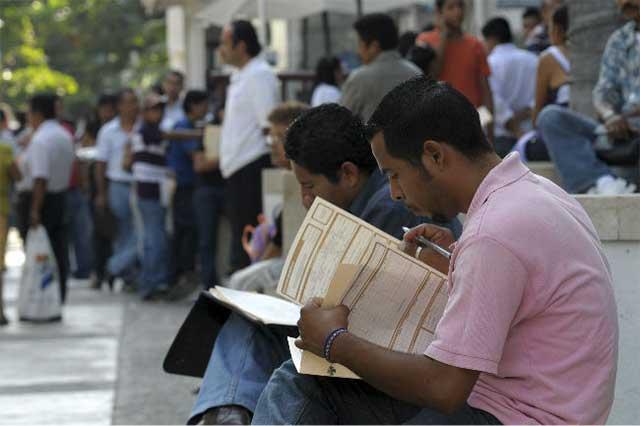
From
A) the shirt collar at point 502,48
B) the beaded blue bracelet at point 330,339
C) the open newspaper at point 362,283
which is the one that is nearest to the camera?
the beaded blue bracelet at point 330,339

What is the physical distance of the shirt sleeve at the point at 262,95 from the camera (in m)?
9.49

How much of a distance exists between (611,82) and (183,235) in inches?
241

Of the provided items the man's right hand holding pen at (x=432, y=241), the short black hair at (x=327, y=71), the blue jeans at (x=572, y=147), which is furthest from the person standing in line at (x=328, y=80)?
the man's right hand holding pen at (x=432, y=241)

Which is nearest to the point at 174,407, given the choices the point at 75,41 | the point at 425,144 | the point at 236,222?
the point at 236,222

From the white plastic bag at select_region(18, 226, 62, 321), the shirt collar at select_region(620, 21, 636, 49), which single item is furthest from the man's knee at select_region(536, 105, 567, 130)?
the white plastic bag at select_region(18, 226, 62, 321)

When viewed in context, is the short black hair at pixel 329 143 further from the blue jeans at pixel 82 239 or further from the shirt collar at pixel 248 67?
the blue jeans at pixel 82 239

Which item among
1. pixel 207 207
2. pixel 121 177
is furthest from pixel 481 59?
pixel 121 177

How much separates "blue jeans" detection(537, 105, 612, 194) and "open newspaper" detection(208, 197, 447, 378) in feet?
9.90

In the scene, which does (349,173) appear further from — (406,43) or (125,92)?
(125,92)

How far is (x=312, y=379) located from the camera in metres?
3.65

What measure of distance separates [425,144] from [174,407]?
4.25 metres

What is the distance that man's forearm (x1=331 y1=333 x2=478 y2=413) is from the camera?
2988 millimetres

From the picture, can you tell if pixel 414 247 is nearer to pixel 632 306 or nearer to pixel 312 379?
pixel 312 379

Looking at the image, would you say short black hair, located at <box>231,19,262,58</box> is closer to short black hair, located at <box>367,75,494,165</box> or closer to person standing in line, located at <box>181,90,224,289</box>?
person standing in line, located at <box>181,90,224,289</box>
